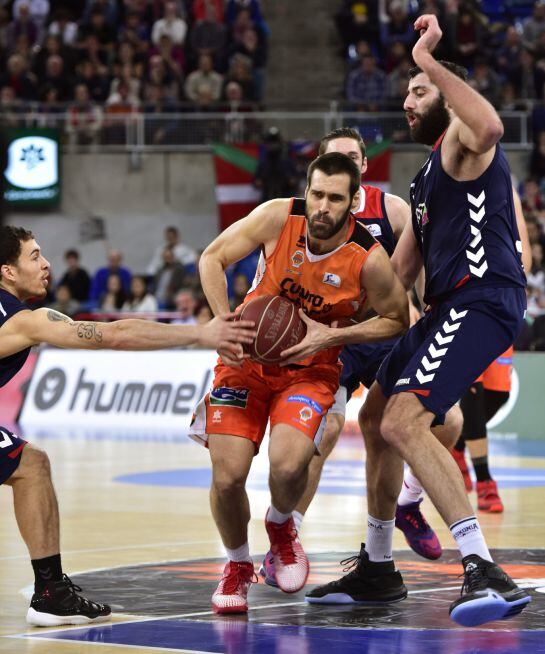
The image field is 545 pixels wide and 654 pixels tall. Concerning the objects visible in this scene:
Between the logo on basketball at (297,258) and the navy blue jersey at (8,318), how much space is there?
1.29 metres

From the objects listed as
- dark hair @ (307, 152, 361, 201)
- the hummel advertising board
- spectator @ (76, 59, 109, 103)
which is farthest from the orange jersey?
spectator @ (76, 59, 109, 103)

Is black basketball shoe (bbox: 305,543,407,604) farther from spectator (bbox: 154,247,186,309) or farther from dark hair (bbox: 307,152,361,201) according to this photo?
spectator (bbox: 154,247,186,309)

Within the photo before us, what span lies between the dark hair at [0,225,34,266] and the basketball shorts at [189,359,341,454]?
1.08 m

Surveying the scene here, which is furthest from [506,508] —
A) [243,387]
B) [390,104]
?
[390,104]

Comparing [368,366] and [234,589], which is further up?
[368,366]

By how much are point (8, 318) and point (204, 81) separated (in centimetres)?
1661

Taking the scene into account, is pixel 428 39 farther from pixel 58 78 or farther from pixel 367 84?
pixel 58 78

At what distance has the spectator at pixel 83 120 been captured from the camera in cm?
2195

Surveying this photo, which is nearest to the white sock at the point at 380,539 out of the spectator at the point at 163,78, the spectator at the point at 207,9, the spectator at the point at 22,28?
the spectator at the point at 163,78

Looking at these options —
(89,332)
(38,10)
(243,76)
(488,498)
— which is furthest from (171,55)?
(89,332)

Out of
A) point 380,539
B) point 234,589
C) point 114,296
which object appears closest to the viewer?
point 234,589

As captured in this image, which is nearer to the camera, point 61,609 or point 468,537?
point 468,537

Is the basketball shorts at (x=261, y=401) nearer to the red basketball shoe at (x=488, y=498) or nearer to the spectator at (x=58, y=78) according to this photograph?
the red basketball shoe at (x=488, y=498)

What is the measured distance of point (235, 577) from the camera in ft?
21.4
